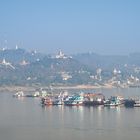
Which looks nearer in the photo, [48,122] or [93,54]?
[48,122]

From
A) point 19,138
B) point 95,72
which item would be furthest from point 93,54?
point 19,138

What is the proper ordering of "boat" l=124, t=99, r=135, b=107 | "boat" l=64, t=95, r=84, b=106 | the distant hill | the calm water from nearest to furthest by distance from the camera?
the calm water → "boat" l=124, t=99, r=135, b=107 → "boat" l=64, t=95, r=84, b=106 → the distant hill

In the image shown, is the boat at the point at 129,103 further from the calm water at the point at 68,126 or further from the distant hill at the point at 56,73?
the distant hill at the point at 56,73

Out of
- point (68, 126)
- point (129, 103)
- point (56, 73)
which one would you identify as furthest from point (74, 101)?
point (56, 73)

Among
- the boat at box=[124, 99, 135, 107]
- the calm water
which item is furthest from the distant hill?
the calm water

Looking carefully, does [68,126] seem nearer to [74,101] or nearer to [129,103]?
[129,103]

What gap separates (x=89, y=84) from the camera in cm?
9144

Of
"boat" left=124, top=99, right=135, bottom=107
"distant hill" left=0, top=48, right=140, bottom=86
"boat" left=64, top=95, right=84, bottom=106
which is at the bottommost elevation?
"boat" left=124, top=99, right=135, bottom=107

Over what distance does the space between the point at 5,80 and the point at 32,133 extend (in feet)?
214

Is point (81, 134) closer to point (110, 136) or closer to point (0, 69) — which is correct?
point (110, 136)

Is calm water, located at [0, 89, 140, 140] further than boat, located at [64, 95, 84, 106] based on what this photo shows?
No

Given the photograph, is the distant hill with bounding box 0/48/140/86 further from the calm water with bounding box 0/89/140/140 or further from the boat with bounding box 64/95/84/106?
the calm water with bounding box 0/89/140/140

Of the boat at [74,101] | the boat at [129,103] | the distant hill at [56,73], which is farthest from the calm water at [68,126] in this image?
the distant hill at [56,73]

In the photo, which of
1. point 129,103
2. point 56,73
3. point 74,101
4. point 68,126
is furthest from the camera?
point 56,73
